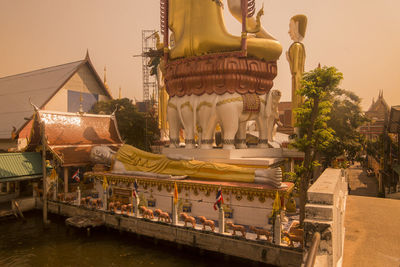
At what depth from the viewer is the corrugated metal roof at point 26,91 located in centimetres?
3575

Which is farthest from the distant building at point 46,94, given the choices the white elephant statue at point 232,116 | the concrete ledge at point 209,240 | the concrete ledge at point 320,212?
the concrete ledge at point 320,212

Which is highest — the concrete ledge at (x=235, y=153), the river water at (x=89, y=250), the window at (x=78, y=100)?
the window at (x=78, y=100)

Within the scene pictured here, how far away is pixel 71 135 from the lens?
76.2ft

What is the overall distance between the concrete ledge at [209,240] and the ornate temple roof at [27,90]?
949 inches

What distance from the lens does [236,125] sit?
17.4m

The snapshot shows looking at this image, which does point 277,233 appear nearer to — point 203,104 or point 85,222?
point 203,104

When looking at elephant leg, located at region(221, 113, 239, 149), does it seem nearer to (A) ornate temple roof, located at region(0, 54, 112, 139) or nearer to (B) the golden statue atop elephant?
(B) the golden statue atop elephant

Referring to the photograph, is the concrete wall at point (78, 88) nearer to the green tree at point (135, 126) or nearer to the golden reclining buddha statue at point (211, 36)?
the green tree at point (135, 126)

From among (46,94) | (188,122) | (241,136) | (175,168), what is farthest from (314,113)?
(46,94)

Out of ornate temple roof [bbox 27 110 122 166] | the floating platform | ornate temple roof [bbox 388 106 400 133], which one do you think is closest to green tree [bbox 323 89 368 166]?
ornate temple roof [bbox 388 106 400 133]

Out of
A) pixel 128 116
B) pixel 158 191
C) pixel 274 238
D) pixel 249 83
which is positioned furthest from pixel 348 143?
pixel 128 116

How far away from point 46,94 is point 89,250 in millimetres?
27855

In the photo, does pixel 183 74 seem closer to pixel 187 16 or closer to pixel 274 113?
pixel 187 16

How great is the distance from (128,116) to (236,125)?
21.2m
